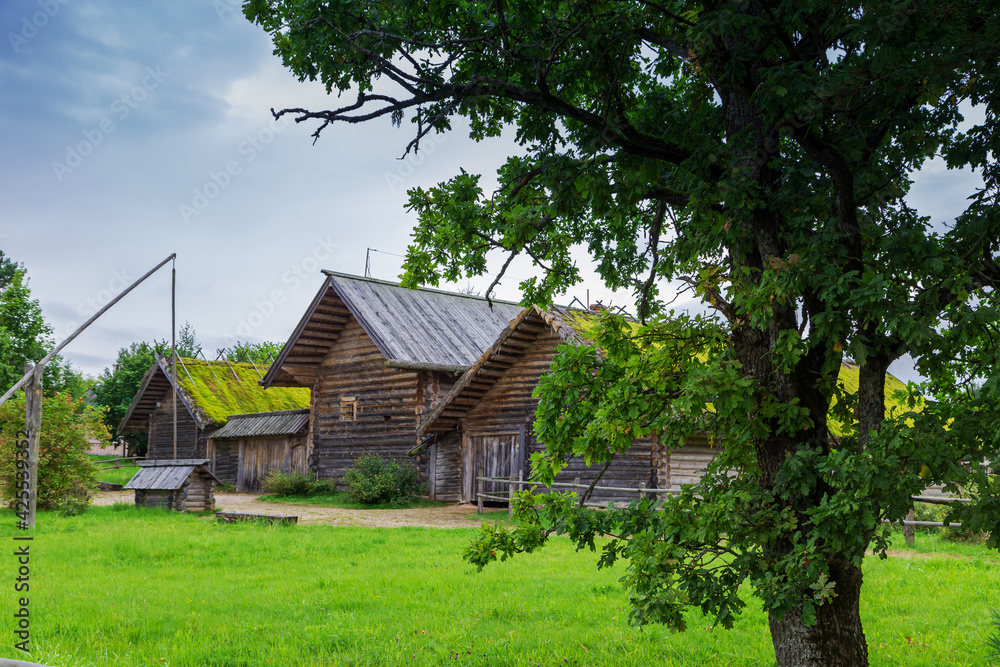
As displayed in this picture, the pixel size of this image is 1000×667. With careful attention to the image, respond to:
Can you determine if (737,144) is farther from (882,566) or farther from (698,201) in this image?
(882,566)

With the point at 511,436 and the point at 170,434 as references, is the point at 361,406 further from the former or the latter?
the point at 170,434

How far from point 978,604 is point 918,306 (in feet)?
20.3

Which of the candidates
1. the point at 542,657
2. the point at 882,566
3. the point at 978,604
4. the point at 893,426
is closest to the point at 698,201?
the point at 893,426

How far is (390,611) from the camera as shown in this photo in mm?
7734

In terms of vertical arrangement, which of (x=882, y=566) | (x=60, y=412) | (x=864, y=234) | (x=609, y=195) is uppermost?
(x=609, y=195)

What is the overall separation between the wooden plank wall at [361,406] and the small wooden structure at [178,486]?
19.5 ft

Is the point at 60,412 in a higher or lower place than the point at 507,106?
lower

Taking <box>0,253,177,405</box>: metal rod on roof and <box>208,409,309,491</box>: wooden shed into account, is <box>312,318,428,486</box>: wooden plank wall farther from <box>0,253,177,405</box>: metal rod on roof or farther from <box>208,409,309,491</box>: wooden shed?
<box>0,253,177,405</box>: metal rod on roof

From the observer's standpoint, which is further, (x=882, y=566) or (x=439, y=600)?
(x=882, y=566)

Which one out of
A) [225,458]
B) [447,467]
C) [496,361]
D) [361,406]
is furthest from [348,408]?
[225,458]

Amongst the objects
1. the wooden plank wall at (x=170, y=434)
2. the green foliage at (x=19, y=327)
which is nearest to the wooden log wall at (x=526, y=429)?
the wooden plank wall at (x=170, y=434)

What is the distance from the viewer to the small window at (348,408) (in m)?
24.9

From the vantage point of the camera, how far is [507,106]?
22.5ft

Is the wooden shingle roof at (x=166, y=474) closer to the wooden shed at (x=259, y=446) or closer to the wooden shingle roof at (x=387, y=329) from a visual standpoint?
the wooden shingle roof at (x=387, y=329)
